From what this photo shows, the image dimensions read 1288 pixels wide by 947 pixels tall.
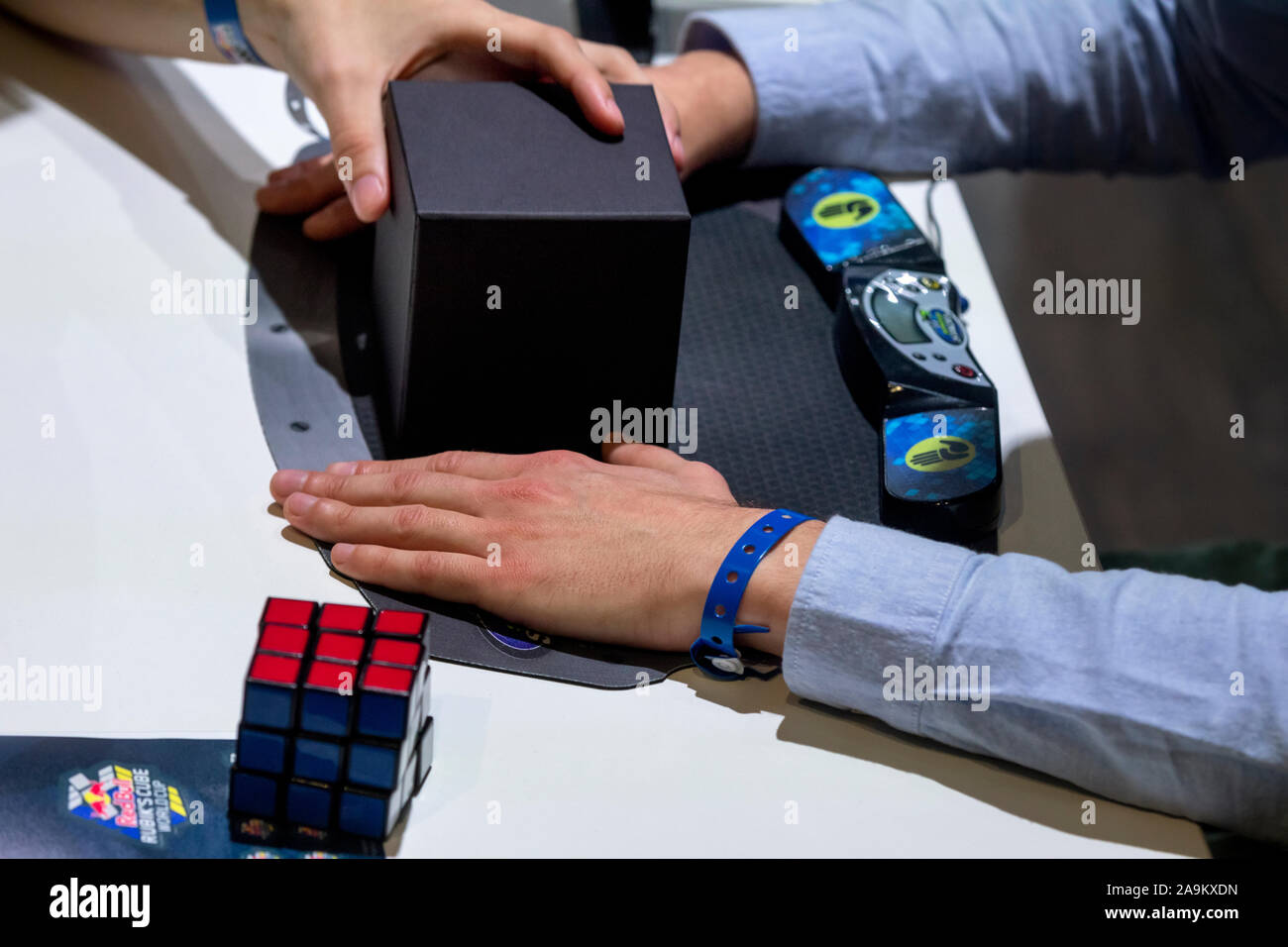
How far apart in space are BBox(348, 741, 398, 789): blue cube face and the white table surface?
1.6 inches

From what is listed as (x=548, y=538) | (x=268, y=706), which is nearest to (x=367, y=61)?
(x=548, y=538)

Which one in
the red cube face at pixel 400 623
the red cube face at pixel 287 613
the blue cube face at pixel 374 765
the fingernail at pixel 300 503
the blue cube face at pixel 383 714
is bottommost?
the blue cube face at pixel 374 765

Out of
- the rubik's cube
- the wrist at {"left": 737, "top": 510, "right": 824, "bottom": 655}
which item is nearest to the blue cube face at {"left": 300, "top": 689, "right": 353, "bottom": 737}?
the rubik's cube

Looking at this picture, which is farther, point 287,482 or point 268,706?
point 287,482

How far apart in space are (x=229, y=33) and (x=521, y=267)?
442mm

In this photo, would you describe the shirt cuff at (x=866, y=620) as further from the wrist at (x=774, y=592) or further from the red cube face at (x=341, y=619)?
the red cube face at (x=341, y=619)

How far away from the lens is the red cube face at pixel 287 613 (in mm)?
550

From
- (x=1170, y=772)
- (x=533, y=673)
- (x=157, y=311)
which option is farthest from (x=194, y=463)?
(x=1170, y=772)

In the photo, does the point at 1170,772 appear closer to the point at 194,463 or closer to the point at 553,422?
the point at 553,422

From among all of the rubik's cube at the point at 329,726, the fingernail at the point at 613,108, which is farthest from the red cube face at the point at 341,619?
the fingernail at the point at 613,108

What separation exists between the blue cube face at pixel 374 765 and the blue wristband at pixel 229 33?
0.64m

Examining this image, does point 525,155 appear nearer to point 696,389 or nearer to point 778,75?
point 696,389

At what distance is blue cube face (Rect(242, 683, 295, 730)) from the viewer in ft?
1.74

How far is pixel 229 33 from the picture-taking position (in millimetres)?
957
